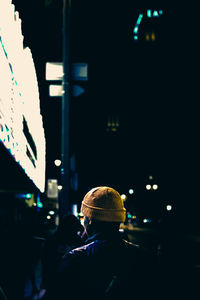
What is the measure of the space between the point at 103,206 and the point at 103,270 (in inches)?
19.4

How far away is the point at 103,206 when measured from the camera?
2.73m

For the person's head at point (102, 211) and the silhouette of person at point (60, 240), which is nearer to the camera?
the person's head at point (102, 211)

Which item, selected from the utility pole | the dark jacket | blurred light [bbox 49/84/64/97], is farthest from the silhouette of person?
blurred light [bbox 49/84/64/97]

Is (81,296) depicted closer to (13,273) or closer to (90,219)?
(90,219)

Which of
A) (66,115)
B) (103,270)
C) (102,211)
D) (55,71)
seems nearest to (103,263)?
(103,270)

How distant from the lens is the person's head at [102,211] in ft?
8.86

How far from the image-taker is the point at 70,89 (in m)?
7.95

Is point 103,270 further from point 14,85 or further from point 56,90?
point 56,90

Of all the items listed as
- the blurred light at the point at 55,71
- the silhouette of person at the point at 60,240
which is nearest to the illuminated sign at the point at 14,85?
the blurred light at the point at 55,71

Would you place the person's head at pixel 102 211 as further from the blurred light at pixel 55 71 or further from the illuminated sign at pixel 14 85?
the blurred light at pixel 55 71

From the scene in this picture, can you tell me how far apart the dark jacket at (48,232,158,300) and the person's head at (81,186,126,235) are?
0.28 feet

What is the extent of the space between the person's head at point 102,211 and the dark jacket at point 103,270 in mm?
85

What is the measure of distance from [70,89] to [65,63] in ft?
1.88

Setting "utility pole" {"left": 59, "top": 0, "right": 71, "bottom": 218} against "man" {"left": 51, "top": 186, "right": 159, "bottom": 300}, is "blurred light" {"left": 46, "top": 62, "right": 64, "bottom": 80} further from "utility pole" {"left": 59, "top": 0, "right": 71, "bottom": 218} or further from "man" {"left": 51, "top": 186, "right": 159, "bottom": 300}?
"man" {"left": 51, "top": 186, "right": 159, "bottom": 300}
